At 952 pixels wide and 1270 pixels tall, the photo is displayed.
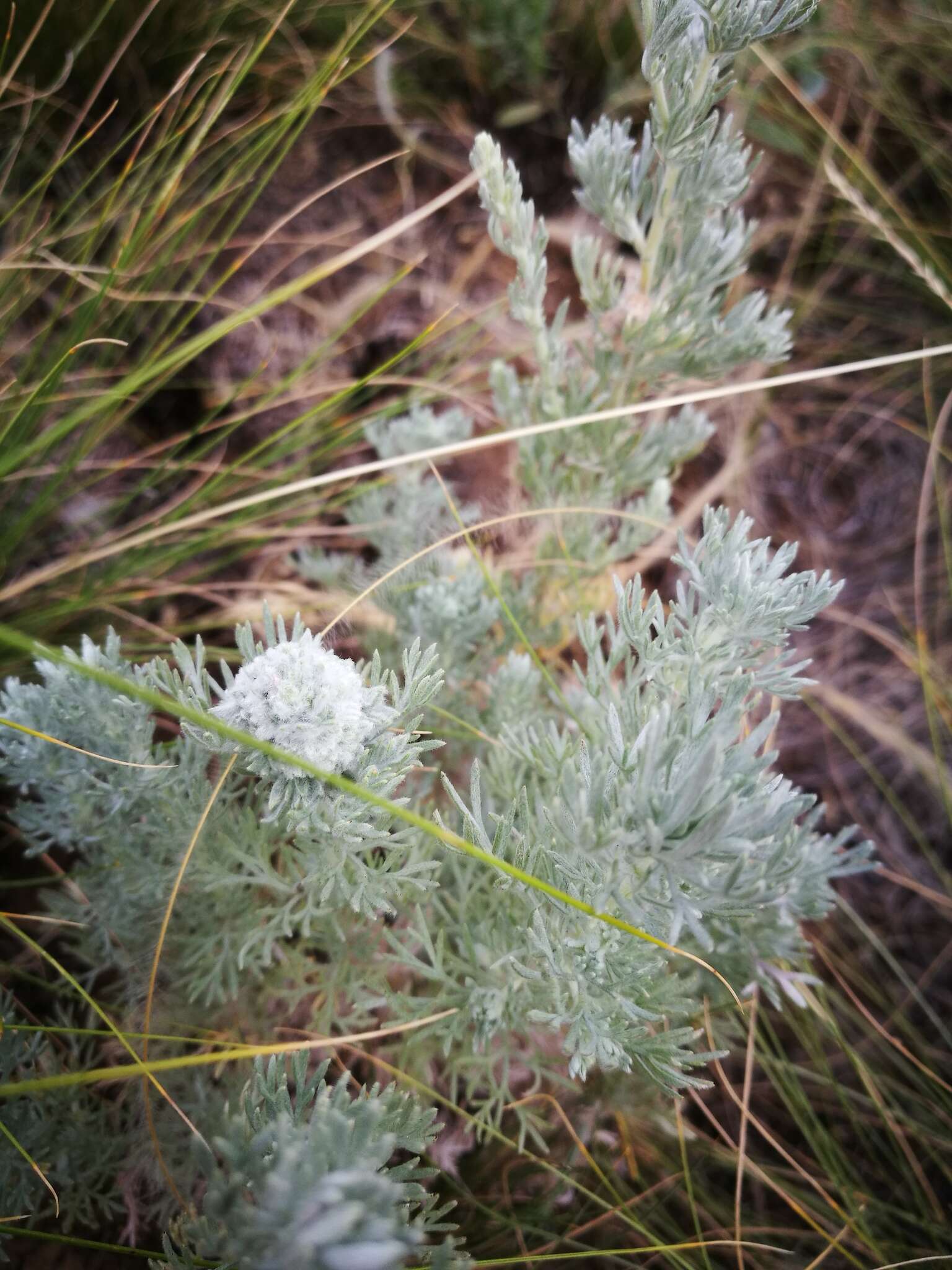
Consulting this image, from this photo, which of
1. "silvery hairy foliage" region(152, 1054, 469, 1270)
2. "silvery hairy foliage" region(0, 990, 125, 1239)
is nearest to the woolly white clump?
"silvery hairy foliage" region(152, 1054, 469, 1270)

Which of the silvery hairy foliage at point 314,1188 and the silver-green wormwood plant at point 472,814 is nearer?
the silvery hairy foliage at point 314,1188

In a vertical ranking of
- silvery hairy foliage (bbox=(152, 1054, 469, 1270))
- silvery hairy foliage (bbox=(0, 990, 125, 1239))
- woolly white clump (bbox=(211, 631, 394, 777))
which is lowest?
silvery hairy foliage (bbox=(0, 990, 125, 1239))

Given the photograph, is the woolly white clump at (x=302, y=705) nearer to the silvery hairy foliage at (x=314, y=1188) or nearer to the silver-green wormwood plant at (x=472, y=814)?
the silver-green wormwood plant at (x=472, y=814)

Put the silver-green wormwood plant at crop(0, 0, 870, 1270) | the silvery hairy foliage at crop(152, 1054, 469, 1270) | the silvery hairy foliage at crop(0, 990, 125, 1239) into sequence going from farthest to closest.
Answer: the silvery hairy foliage at crop(0, 990, 125, 1239)
the silver-green wormwood plant at crop(0, 0, 870, 1270)
the silvery hairy foliage at crop(152, 1054, 469, 1270)

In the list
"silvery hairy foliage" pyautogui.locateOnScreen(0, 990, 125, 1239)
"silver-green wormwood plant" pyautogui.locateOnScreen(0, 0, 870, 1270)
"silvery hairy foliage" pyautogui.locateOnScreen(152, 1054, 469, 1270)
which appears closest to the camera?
"silvery hairy foliage" pyautogui.locateOnScreen(152, 1054, 469, 1270)

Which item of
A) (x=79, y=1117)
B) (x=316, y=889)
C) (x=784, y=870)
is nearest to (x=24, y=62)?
(x=316, y=889)

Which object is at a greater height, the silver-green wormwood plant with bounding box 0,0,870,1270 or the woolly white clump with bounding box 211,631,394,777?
the woolly white clump with bounding box 211,631,394,777

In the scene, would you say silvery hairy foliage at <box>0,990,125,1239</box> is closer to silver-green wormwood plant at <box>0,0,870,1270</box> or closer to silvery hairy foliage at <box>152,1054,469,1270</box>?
silver-green wormwood plant at <box>0,0,870,1270</box>

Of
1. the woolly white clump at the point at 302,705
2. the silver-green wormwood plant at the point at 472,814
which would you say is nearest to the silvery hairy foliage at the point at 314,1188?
the silver-green wormwood plant at the point at 472,814

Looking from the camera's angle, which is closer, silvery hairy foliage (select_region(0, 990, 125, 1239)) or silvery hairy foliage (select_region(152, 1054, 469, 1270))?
silvery hairy foliage (select_region(152, 1054, 469, 1270))
